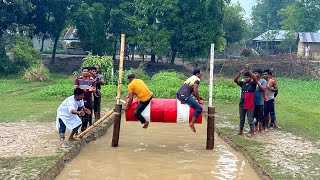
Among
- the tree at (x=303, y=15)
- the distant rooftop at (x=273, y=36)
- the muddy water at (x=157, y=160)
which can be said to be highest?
the tree at (x=303, y=15)

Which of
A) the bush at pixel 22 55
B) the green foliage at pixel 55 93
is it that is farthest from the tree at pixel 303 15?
the green foliage at pixel 55 93

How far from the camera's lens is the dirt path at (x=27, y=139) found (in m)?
9.39

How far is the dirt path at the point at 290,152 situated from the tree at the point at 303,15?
4926 centimetres

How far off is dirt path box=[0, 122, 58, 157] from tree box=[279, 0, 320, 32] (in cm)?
5169

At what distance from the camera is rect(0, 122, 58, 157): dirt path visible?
9.39 m

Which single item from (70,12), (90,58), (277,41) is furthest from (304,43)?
(90,58)

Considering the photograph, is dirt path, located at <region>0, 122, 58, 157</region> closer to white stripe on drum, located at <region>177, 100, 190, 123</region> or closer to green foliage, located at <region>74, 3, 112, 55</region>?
white stripe on drum, located at <region>177, 100, 190, 123</region>

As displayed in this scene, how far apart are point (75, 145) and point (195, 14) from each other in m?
31.6

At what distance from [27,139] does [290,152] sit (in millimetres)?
6346

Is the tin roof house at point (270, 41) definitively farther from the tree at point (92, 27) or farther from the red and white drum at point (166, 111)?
the red and white drum at point (166, 111)

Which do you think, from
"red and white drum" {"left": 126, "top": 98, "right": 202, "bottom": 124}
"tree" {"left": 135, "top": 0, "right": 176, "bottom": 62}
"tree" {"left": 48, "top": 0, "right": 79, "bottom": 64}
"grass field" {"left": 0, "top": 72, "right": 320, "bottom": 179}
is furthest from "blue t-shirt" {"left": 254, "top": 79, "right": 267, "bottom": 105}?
"tree" {"left": 48, "top": 0, "right": 79, "bottom": 64}

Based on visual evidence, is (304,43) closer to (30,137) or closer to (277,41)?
(277,41)

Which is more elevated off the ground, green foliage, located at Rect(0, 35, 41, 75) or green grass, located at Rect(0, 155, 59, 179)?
green foliage, located at Rect(0, 35, 41, 75)

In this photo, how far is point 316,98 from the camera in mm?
23312
